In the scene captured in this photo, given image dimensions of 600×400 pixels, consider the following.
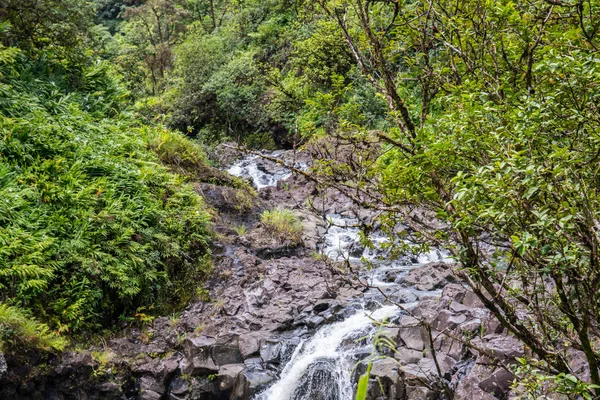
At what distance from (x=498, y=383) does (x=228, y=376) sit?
12.7 ft

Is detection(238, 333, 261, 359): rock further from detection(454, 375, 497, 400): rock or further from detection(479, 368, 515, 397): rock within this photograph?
detection(479, 368, 515, 397): rock

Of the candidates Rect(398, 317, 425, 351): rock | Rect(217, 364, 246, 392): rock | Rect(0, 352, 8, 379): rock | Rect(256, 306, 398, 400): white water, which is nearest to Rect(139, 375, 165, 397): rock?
Rect(217, 364, 246, 392): rock

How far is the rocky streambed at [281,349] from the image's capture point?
6.24m

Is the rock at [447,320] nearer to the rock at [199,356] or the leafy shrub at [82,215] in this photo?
the rock at [199,356]

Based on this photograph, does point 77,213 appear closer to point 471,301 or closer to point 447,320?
point 447,320

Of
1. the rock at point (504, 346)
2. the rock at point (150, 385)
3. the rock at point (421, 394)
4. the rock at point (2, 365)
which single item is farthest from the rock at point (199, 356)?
the rock at point (504, 346)

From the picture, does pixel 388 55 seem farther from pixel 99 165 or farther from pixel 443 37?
pixel 99 165

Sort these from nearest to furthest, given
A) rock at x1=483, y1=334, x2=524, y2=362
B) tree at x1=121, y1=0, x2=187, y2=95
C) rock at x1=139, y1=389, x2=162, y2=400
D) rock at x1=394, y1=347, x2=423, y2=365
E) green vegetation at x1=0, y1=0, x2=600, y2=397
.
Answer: green vegetation at x1=0, y1=0, x2=600, y2=397
rock at x1=483, y1=334, x2=524, y2=362
rock at x1=394, y1=347, x2=423, y2=365
rock at x1=139, y1=389, x2=162, y2=400
tree at x1=121, y1=0, x2=187, y2=95

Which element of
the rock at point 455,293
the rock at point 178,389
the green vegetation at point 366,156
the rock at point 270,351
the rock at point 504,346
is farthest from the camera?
the rock at point 455,293

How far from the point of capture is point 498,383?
5594 millimetres

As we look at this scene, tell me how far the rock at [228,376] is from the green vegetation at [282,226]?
12.3 ft

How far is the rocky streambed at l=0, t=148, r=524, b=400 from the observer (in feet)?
20.5

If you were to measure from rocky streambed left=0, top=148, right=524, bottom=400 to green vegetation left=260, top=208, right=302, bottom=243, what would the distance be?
3.67 ft

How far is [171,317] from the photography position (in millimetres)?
7883
